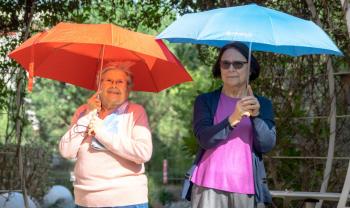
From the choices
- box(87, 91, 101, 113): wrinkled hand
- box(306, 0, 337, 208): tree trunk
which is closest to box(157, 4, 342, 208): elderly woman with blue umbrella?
box(87, 91, 101, 113): wrinkled hand

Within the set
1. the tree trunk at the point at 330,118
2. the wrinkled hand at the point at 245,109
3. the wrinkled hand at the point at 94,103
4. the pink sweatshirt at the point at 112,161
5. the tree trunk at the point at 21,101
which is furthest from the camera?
the tree trunk at the point at 21,101

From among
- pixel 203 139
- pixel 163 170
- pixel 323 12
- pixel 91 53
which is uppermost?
pixel 323 12

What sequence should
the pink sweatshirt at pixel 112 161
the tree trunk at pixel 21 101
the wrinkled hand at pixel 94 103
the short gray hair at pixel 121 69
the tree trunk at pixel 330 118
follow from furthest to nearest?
1. the tree trunk at pixel 21 101
2. the tree trunk at pixel 330 118
3. the short gray hair at pixel 121 69
4. the wrinkled hand at pixel 94 103
5. the pink sweatshirt at pixel 112 161

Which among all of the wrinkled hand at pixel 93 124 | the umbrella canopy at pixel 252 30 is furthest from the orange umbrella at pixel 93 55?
the wrinkled hand at pixel 93 124

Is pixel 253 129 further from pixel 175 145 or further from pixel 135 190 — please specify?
pixel 175 145

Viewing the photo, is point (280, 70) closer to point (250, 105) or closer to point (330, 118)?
point (330, 118)

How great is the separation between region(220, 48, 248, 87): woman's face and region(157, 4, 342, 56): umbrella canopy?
0.33ft

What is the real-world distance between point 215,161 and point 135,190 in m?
0.44

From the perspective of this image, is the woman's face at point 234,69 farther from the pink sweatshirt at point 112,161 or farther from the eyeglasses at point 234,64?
the pink sweatshirt at point 112,161

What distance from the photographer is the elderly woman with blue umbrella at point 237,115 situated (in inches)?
141

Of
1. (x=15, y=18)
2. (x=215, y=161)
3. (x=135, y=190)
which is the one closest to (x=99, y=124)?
(x=135, y=190)

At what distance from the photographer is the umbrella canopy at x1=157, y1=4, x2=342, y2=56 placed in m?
3.60

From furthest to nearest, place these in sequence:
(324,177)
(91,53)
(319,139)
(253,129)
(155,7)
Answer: (155,7) → (319,139) → (324,177) → (91,53) → (253,129)

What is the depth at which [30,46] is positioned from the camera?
3.93 meters
